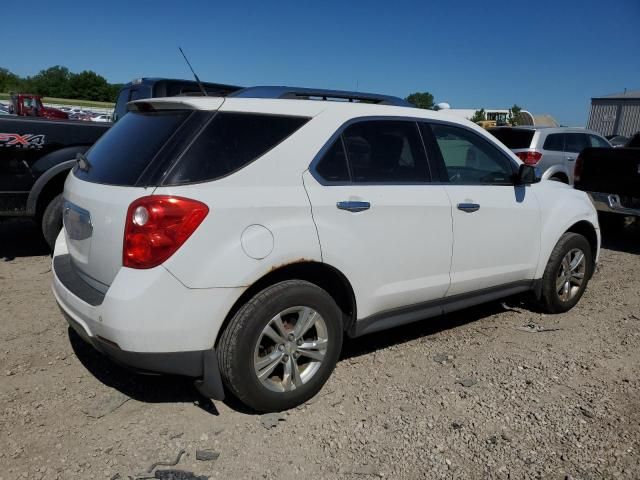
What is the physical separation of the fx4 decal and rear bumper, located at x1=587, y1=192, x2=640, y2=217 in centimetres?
711

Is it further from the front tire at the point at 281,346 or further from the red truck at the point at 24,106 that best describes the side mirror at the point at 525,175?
the red truck at the point at 24,106

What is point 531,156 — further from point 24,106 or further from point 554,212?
point 24,106

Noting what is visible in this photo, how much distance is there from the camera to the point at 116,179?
2686mm

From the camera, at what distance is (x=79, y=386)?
319 centimetres

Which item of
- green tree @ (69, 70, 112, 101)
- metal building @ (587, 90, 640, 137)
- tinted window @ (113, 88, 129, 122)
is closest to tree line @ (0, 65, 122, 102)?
green tree @ (69, 70, 112, 101)

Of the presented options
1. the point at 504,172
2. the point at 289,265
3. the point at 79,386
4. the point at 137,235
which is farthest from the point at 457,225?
the point at 79,386

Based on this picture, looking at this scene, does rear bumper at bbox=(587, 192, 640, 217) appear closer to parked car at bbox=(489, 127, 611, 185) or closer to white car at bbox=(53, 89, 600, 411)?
parked car at bbox=(489, 127, 611, 185)

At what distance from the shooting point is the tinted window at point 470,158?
12.0 feet

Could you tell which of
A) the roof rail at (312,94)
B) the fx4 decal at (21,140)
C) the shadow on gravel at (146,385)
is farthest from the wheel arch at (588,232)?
the fx4 decal at (21,140)

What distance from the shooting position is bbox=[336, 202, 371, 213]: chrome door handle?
2920mm

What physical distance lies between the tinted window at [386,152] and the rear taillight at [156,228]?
1.09 m

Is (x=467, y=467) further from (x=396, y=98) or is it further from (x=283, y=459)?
(x=396, y=98)

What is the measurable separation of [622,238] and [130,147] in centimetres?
792

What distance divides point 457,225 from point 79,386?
8.58ft
